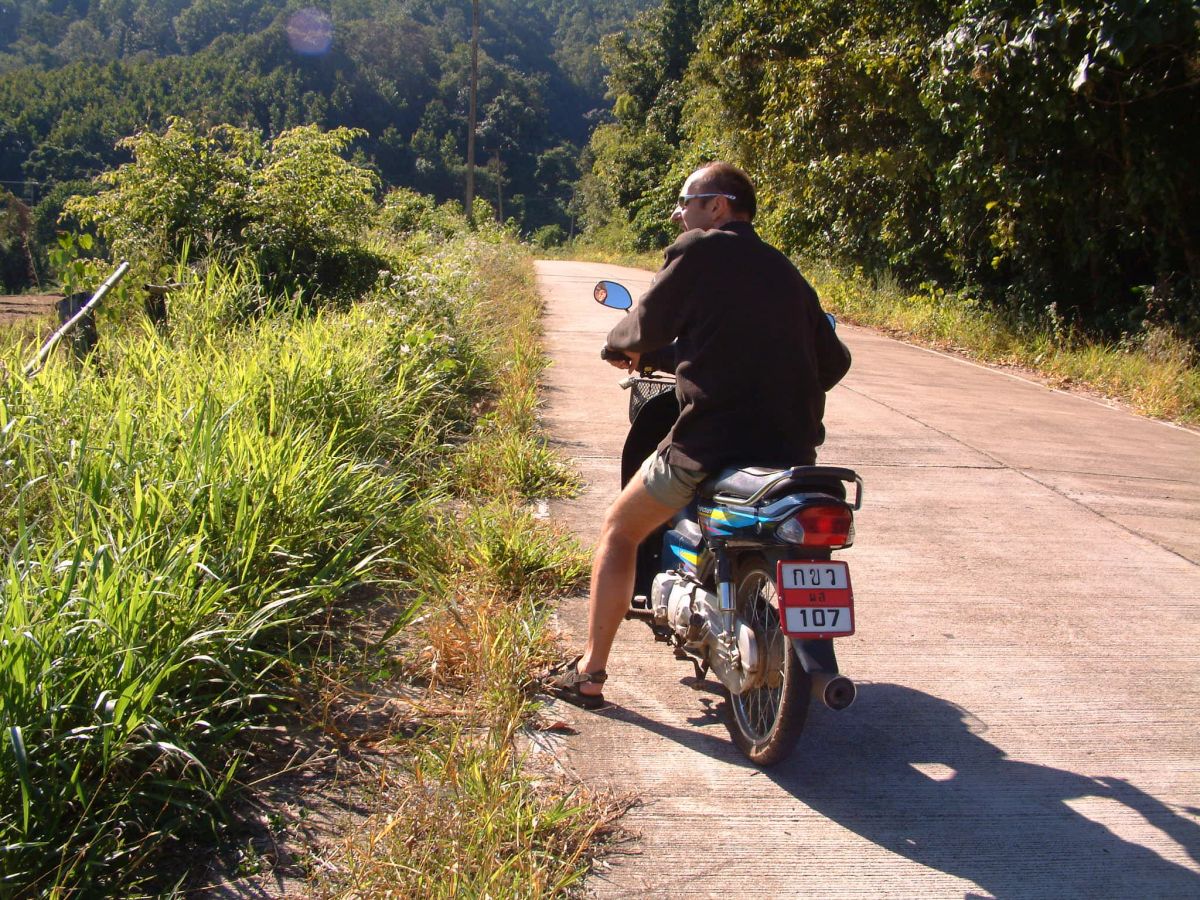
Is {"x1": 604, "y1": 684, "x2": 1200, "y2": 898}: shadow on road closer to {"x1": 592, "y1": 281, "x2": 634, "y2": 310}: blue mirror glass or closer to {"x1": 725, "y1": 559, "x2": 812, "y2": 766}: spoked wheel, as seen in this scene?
{"x1": 725, "y1": 559, "x2": 812, "y2": 766}: spoked wheel

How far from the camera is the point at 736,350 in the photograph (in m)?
3.15

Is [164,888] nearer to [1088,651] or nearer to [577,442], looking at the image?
[1088,651]

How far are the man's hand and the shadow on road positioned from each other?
A: 1170mm

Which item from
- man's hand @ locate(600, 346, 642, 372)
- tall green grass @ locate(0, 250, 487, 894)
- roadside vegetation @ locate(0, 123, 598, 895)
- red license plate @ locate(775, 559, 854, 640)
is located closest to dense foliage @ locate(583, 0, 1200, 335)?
roadside vegetation @ locate(0, 123, 598, 895)

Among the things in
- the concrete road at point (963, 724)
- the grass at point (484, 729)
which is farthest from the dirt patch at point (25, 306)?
the concrete road at point (963, 724)

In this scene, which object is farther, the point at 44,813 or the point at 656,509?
the point at 656,509

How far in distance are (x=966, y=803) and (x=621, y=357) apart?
174cm

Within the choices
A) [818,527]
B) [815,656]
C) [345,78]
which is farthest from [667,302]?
[345,78]

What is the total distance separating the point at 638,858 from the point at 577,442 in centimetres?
461

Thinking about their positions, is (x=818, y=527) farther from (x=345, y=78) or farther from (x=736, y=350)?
(x=345, y=78)

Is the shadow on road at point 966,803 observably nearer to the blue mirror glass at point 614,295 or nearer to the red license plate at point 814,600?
the red license plate at point 814,600

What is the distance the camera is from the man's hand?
3.53m

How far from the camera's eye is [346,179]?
1296cm

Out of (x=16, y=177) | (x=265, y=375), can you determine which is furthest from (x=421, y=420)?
(x=16, y=177)
